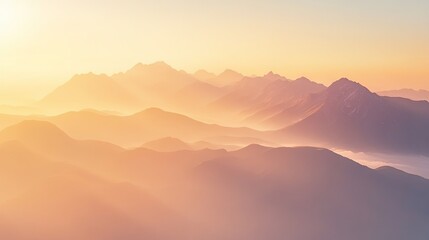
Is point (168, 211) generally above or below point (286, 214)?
below

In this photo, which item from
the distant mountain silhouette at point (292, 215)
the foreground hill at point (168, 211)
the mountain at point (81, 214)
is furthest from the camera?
the distant mountain silhouette at point (292, 215)

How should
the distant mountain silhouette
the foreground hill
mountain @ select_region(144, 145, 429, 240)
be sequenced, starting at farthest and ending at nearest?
the distant mountain silhouette, mountain @ select_region(144, 145, 429, 240), the foreground hill

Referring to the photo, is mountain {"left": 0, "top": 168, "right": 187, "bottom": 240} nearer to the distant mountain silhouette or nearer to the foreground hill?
the foreground hill

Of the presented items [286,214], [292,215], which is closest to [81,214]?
[286,214]

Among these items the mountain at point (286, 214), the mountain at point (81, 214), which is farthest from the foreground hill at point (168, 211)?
the mountain at point (286, 214)

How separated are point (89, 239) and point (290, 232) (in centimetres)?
7384

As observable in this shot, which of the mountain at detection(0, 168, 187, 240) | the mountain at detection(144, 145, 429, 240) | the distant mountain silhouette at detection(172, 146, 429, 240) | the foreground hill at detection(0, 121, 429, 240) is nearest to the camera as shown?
the mountain at detection(0, 168, 187, 240)

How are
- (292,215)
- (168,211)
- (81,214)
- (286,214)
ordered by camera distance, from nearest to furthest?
(81,214) → (168,211) → (292,215) → (286,214)

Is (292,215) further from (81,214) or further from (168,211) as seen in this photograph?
(81,214)

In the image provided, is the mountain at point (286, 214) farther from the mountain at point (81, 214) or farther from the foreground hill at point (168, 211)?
the mountain at point (81, 214)

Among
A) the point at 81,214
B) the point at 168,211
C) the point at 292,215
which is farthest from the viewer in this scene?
the point at 292,215

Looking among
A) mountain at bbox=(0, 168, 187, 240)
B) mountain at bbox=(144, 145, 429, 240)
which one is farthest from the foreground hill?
mountain at bbox=(144, 145, 429, 240)

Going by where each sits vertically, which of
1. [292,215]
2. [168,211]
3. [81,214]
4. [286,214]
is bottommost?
[81,214]

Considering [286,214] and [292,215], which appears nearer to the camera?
[292,215]
